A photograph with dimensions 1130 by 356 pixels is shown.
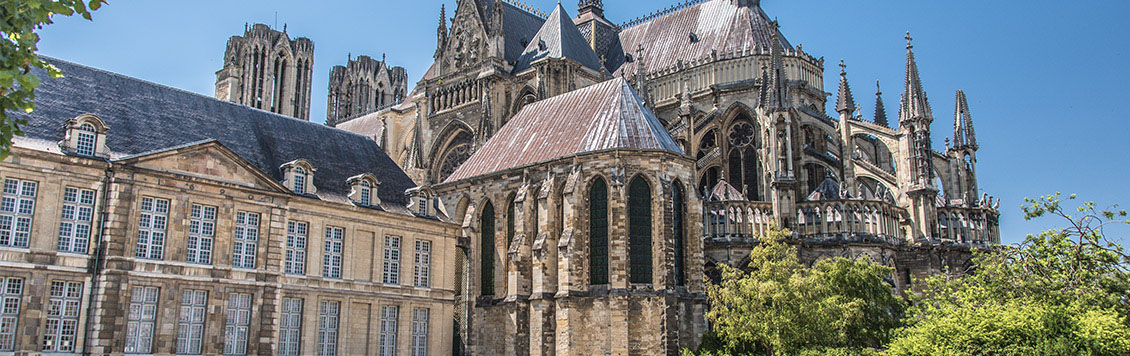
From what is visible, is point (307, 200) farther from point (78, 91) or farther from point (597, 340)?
point (597, 340)

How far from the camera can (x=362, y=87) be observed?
76.2 meters

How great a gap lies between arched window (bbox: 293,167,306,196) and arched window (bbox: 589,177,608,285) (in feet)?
28.9

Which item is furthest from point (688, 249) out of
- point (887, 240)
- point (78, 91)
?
point (78, 91)

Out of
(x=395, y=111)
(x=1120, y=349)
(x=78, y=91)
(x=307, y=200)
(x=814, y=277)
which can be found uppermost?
(x=395, y=111)

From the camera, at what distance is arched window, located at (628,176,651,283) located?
95.1 feet

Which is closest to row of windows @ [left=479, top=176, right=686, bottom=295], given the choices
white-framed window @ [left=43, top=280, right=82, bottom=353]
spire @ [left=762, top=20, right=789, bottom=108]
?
spire @ [left=762, top=20, right=789, bottom=108]

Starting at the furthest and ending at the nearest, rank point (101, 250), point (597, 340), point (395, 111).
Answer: point (395, 111) → point (597, 340) → point (101, 250)

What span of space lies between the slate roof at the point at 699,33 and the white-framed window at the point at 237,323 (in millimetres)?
22986

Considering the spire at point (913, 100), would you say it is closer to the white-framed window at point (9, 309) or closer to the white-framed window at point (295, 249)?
the white-framed window at point (295, 249)

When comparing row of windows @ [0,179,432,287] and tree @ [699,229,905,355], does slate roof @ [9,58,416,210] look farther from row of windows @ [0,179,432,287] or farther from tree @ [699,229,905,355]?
tree @ [699,229,905,355]

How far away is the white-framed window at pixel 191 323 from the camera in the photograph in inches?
1003

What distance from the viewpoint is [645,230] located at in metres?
29.5

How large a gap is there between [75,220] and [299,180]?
6.87m

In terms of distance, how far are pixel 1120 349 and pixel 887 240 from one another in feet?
41.7
